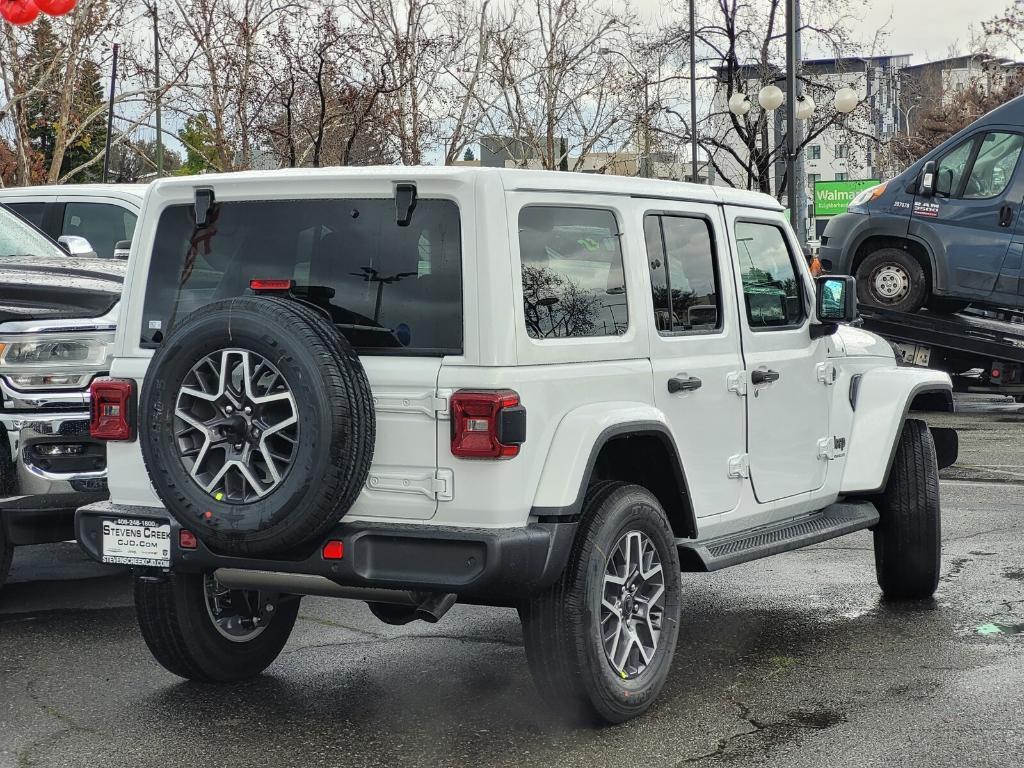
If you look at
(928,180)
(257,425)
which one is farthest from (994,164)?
(257,425)

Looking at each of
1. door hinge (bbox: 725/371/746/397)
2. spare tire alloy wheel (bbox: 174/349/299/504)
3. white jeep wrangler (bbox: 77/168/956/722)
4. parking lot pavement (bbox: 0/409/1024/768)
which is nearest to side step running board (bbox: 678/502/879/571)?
white jeep wrangler (bbox: 77/168/956/722)

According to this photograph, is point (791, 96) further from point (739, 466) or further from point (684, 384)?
point (684, 384)

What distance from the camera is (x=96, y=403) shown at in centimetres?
505

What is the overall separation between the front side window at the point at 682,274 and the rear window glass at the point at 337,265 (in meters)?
0.99

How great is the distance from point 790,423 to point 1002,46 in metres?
40.5

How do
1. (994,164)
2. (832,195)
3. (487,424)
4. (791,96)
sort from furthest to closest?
(832,195) < (791,96) < (994,164) < (487,424)

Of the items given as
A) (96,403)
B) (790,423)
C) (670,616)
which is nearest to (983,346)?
(790,423)

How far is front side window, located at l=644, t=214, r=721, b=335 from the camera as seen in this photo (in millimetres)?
5238

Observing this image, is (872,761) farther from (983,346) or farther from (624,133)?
(624,133)

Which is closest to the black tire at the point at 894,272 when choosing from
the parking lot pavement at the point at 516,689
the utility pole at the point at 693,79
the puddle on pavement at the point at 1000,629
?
the parking lot pavement at the point at 516,689

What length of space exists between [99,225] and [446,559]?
6.87 meters

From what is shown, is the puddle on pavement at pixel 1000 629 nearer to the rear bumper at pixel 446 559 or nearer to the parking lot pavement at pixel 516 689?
the parking lot pavement at pixel 516 689

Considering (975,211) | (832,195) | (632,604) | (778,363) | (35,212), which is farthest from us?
(832,195)

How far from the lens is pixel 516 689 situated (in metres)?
5.35
